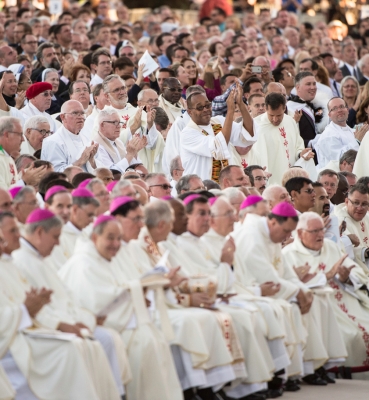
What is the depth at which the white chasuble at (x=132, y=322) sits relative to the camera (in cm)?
783

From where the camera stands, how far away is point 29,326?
7.49m

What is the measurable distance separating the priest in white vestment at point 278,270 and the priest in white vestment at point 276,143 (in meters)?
3.64

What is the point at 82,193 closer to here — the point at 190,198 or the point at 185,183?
the point at 190,198

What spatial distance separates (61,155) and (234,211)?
267 cm

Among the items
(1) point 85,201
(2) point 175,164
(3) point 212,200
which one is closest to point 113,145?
(2) point 175,164

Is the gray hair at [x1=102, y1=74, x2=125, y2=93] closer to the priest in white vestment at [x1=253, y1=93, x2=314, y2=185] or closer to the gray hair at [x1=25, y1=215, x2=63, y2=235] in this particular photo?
the priest in white vestment at [x1=253, y1=93, x2=314, y2=185]

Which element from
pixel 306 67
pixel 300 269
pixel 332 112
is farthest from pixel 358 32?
pixel 300 269

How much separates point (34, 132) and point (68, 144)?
0.34 metres

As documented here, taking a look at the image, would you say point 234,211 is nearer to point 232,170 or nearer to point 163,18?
point 232,170

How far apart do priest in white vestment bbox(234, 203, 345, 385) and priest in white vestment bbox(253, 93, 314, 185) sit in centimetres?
364

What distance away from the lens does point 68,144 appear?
453 inches

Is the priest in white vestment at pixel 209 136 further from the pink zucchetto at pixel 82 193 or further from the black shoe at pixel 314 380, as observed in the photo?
the pink zucchetto at pixel 82 193

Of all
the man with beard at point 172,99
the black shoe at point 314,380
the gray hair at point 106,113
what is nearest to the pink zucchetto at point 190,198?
the black shoe at point 314,380

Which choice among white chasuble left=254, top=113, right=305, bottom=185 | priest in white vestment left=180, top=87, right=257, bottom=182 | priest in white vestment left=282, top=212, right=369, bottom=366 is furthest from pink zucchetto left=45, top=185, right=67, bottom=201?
white chasuble left=254, top=113, right=305, bottom=185
